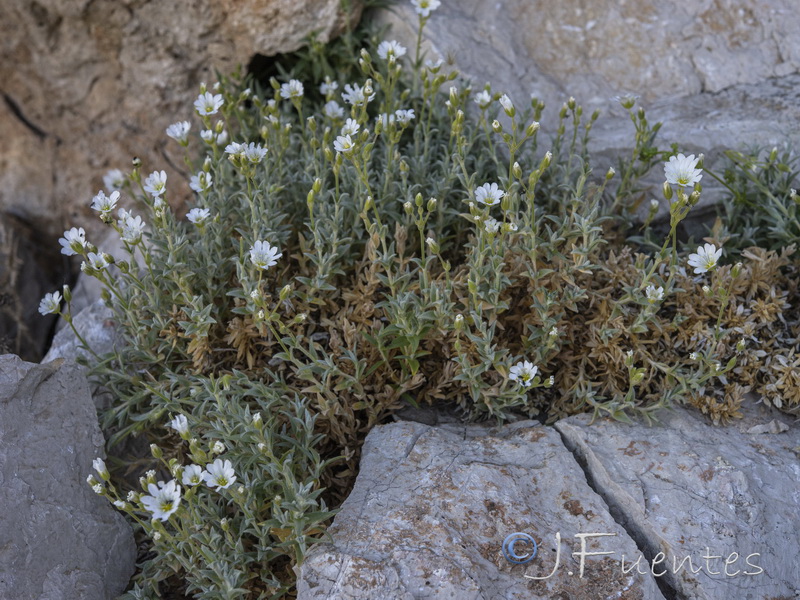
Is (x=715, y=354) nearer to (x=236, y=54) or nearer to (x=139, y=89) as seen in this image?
(x=236, y=54)

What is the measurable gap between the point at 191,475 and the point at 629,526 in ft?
5.22

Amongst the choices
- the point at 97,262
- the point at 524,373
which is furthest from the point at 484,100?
the point at 97,262

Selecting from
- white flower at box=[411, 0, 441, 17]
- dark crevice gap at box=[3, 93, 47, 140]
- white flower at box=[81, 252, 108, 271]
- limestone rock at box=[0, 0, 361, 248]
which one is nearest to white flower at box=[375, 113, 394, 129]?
white flower at box=[411, 0, 441, 17]

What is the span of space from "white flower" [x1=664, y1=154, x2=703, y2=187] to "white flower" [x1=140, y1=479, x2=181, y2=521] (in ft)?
7.04

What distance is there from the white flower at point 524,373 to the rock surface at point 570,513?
0.79 ft

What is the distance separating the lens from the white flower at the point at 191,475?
2.76 m

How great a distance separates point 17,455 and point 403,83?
2806mm

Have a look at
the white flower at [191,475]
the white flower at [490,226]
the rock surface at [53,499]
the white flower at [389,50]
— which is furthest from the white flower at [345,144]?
the rock surface at [53,499]

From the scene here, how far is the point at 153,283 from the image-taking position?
3.47m

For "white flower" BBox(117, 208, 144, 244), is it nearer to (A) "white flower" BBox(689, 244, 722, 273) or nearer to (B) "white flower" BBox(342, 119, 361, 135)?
(B) "white flower" BBox(342, 119, 361, 135)

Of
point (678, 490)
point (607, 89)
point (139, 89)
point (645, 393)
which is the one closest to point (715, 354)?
point (645, 393)

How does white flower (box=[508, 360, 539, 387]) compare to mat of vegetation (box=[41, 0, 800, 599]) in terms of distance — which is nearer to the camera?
mat of vegetation (box=[41, 0, 800, 599])

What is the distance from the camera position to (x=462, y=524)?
2.86 m

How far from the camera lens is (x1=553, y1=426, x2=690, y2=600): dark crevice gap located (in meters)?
2.85
